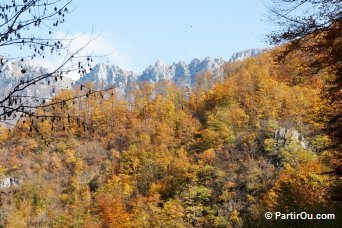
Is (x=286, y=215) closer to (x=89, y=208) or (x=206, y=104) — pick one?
(x=89, y=208)

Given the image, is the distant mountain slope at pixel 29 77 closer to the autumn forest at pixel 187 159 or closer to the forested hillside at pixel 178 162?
the autumn forest at pixel 187 159

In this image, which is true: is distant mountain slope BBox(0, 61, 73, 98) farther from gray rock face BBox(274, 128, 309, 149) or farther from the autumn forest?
gray rock face BBox(274, 128, 309, 149)

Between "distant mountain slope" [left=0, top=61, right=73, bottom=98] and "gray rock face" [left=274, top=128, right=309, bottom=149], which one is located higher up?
"gray rock face" [left=274, top=128, right=309, bottom=149]

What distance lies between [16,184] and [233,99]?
40.5 metres

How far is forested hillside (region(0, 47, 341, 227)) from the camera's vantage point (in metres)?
38.1

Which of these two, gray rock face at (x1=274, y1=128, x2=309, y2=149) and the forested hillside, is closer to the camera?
the forested hillside

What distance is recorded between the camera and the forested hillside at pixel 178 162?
38.1 m

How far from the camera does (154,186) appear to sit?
50156 millimetres

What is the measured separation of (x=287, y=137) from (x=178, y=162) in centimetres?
1552

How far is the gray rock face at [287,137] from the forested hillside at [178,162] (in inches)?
5.7

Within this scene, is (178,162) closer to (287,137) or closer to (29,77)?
(287,137)

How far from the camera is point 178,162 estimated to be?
53.6 meters

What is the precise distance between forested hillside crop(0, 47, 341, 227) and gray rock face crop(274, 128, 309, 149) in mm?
146

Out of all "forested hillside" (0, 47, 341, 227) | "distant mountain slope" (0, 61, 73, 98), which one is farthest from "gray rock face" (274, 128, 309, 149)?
"distant mountain slope" (0, 61, 73, 98)
